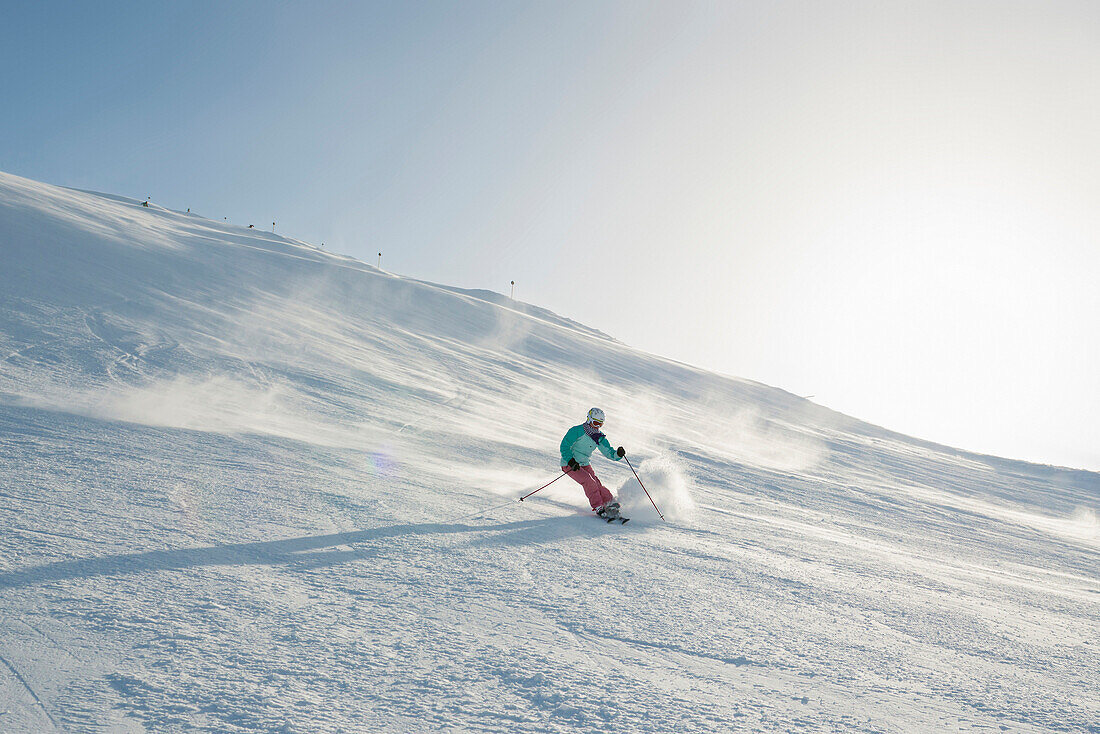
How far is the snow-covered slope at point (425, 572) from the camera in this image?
10.3 ft

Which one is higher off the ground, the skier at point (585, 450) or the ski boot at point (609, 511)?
the skier at point (585, 450)

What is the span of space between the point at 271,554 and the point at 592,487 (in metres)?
4.02

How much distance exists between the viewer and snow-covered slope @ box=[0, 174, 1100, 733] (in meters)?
3.13

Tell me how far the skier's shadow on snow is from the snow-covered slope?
0.02 meters

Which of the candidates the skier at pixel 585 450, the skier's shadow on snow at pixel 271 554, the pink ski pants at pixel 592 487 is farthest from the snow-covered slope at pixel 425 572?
the skier at pixel 585 450

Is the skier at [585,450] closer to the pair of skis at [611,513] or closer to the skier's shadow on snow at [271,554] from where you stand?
the pair of skis at [611,513]

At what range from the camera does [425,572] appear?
470cm

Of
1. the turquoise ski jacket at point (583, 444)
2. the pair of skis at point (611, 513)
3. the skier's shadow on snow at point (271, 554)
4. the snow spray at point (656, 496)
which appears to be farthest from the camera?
the snow spray at point (656, 496)

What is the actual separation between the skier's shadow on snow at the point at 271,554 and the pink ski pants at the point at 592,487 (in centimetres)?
143

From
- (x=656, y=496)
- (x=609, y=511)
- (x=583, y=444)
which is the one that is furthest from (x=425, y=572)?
(x=656, y=496)

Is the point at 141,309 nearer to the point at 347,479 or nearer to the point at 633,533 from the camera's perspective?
the point at 347,479

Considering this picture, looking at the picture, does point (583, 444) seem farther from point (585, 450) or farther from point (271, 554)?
point (271, 554)

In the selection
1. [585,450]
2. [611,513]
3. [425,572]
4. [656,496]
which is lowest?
[425,572]

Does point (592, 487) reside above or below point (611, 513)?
above
